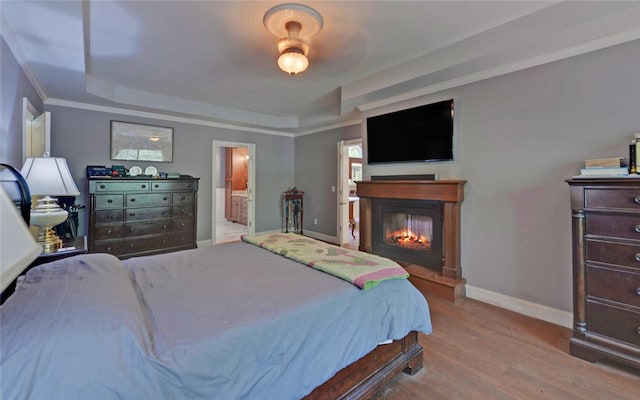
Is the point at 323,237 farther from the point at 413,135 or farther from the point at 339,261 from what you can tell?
the point at 339,261

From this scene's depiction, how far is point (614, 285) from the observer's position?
1.92 meters

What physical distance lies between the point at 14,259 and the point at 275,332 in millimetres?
874

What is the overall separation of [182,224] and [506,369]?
14.9 ft

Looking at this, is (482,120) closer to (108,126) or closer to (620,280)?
(620,280)

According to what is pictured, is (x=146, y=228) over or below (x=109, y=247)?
over

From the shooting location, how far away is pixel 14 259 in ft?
1.70

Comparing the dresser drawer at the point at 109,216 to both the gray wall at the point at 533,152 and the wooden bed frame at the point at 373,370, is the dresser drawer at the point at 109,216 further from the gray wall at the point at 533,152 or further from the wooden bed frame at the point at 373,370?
the gray wall at the point at 533,152

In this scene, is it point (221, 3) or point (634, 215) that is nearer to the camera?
point (634, 215)

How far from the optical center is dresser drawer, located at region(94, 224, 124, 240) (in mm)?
3839

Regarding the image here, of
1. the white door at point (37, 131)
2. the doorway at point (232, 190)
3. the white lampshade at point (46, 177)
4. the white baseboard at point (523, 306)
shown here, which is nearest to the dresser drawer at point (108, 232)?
the white door at point (37, 131)

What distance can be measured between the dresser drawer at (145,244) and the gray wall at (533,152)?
4233 millimetres

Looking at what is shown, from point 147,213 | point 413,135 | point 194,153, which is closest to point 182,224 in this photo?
point 147,213

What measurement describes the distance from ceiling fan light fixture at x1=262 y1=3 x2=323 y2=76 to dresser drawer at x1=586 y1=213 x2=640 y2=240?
8.47 ft

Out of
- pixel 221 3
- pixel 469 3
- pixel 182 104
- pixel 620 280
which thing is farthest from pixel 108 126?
pixel 620 280
